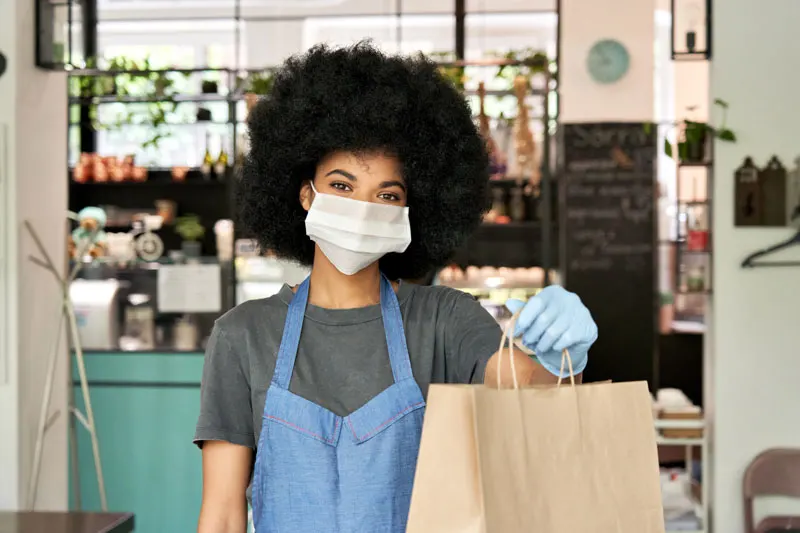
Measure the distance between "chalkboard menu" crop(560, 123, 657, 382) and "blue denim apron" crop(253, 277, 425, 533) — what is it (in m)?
5.02

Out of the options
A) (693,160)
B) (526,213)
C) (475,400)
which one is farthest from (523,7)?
(475,400)

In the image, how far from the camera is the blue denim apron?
1.50m

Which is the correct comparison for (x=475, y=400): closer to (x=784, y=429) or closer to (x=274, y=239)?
(x=274, y=239)

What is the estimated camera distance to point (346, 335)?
1.60 metres

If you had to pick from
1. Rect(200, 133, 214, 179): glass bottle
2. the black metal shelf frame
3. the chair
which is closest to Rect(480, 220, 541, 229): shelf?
the black metal shelf frame

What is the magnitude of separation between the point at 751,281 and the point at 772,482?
795 millimetres

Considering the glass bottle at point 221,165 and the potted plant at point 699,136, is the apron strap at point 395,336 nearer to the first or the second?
the potted plant at point 699,136

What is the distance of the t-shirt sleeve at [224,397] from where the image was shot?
1538 millimetres

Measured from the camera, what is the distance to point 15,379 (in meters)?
3.98

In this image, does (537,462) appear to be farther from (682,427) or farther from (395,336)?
(682,427)

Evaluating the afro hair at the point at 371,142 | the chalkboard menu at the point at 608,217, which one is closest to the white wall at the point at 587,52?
the chalkboard menu at the point at 608,217

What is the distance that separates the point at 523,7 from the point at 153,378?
157 inches

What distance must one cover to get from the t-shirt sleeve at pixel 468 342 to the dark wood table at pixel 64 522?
1294mm

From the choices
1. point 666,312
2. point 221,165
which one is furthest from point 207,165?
point 666,312
